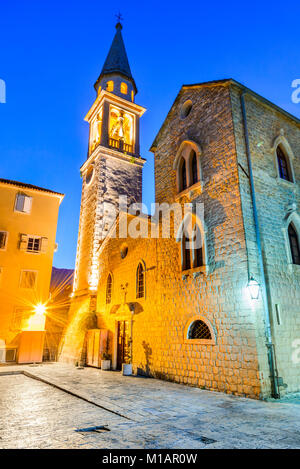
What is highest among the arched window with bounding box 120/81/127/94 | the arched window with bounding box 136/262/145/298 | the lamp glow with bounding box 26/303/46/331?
the arched window with bounding box 120/81/127/94

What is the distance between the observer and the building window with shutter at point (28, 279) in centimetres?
1753

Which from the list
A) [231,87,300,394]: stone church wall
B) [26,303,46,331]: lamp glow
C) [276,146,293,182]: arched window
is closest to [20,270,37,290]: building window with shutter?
[26,303,46,331]: lamp glow

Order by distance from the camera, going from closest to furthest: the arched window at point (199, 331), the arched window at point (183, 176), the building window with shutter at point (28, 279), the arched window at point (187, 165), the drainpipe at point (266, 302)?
the drainpipe at point (266, 302)
the arched window at point (199, 331)
the arched window at point (187, 165)
the arched window at point (183, 176)
the building window with shutter at point (28, 279)

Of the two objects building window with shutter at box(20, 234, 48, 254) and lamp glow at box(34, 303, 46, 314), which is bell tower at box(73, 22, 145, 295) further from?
building window with shutter at box(20, 234, 48, 254)

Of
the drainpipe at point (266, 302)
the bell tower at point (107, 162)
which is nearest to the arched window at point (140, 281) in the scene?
the bell tower at point (107, 162)

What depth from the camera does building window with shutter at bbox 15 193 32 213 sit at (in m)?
18.6

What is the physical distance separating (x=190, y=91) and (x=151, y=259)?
695 cm

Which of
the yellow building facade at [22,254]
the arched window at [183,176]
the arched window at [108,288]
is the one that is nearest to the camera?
the arched window at [183,176]

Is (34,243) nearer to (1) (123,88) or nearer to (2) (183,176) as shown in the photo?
(2) (183,176)

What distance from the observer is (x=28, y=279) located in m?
17.8

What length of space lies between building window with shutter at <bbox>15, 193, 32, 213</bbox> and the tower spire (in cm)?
1100

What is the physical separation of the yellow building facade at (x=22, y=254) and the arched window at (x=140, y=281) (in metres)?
8.19

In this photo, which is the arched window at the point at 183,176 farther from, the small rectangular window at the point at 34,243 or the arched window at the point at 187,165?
the small rectangular window at the point at 34,243

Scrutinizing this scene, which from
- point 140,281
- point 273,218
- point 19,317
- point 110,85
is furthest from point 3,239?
point 273,218
